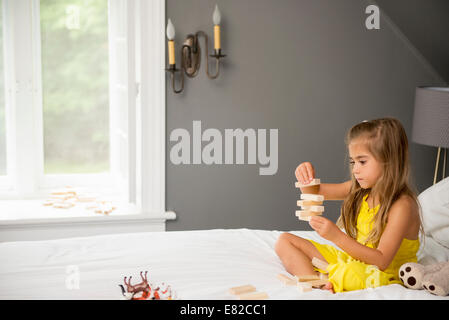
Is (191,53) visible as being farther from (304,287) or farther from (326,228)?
(304,287)

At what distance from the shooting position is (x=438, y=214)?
197 cm

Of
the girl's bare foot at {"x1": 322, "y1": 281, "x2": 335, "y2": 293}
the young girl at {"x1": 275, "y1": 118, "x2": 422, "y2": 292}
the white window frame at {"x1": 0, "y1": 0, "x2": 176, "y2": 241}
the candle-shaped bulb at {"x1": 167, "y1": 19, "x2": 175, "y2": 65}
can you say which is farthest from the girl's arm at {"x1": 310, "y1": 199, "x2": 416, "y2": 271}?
the candle-shaped bulb at {"x1": 167, "y1": 19, "x2": 175, "y2": 65}

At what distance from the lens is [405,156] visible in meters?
1.75

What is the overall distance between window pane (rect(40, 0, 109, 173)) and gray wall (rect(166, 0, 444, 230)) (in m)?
0.64

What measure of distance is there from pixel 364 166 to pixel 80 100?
2.09 metres

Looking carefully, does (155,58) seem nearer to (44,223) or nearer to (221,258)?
(44,223)

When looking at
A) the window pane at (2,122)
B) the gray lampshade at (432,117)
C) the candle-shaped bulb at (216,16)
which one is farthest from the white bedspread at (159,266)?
the window pane at (2,122)

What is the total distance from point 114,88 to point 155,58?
1.79ft

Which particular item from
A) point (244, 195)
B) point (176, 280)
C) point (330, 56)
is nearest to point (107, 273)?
point (176, 280)

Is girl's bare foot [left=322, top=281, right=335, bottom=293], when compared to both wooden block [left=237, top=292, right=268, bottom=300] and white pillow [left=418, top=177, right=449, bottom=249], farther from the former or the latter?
white pillow [left=418, top=177, right=449, bottom=249]

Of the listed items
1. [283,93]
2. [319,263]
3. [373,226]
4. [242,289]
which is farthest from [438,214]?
[283,93]

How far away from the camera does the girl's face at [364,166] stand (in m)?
1.75

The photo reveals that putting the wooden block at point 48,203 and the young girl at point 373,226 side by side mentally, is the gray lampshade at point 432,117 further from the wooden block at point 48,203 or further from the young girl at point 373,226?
the wooden block at point 48,203

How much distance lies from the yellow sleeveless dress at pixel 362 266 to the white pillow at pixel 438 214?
25cm
